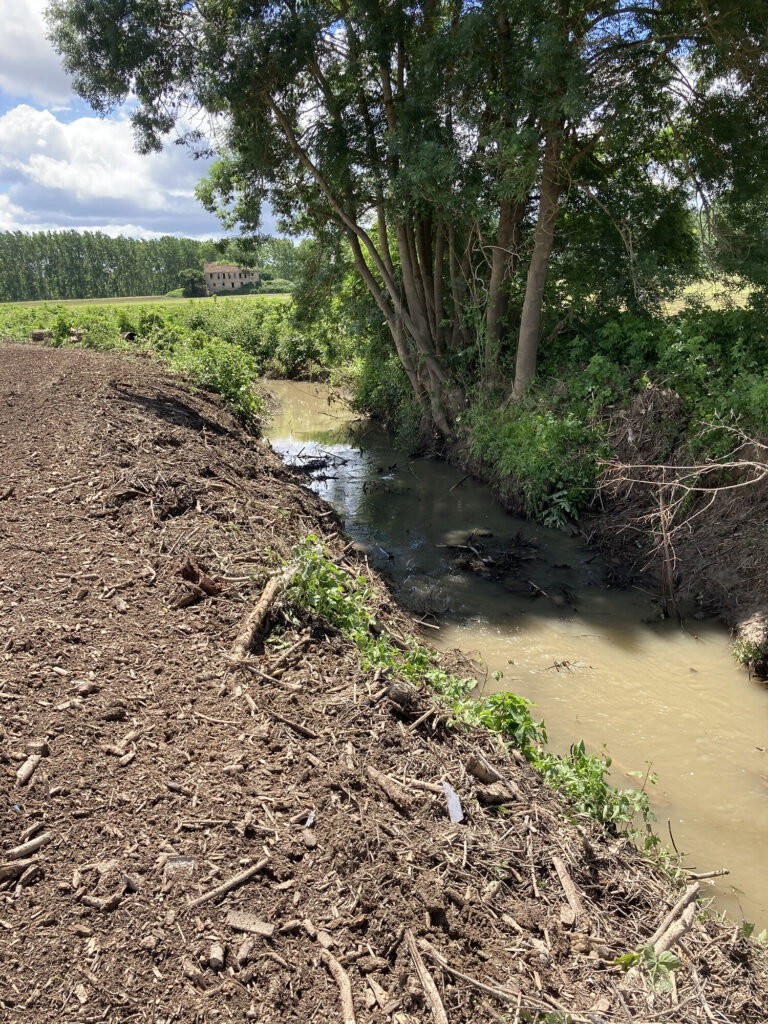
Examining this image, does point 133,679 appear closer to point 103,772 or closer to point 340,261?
point 103,772

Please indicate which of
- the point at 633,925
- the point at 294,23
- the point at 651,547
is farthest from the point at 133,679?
the point at 294,23

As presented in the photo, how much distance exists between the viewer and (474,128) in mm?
10445

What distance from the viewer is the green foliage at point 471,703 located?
411 cm

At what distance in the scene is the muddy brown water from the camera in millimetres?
4691

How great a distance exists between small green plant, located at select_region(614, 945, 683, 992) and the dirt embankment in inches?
1.3

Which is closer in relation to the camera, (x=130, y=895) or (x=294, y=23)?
(x=130, y=895)

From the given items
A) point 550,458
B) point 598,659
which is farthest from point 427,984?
point 550,458

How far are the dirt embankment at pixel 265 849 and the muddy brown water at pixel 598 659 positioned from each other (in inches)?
53.8

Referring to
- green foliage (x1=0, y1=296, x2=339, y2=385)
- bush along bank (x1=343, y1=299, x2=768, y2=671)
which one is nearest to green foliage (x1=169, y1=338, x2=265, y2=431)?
bush along bank (x1=343, y1=299, x2=768, y2=671)

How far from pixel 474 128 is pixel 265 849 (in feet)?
35.1

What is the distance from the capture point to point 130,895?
2545 millimetres

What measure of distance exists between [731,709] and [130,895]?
522cm

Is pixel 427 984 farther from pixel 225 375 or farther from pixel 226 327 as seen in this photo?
pixel 226 327

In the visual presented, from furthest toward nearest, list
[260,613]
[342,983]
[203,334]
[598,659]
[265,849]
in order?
1. [203,334]
2. [598,659]
3. [260,613]
4. [265,849]
5. [342,983]
